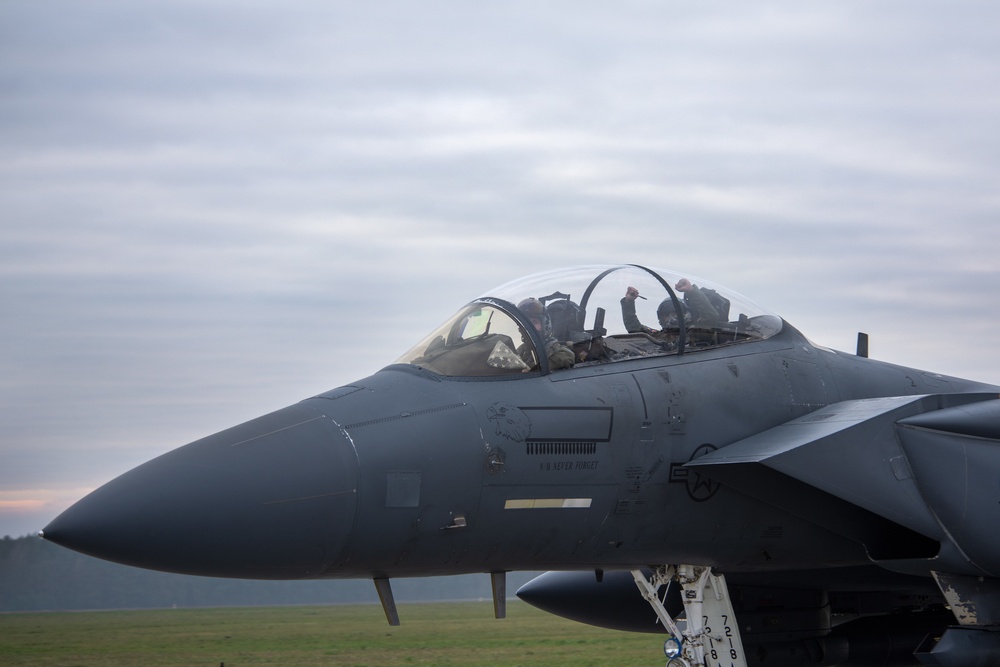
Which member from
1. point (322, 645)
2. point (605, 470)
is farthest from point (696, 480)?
point (322, 645)

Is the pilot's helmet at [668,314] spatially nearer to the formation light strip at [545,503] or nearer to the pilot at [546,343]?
the pilot at [546,343]

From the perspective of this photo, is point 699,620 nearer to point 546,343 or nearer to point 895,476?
point 895,476

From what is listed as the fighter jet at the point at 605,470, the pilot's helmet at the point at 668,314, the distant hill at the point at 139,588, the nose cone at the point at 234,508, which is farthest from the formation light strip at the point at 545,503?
the distant hill at the point at 139,588

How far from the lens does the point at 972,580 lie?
837 cm

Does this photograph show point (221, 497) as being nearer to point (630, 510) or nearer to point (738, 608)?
point (630, 510)

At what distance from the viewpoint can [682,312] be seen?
328 inches

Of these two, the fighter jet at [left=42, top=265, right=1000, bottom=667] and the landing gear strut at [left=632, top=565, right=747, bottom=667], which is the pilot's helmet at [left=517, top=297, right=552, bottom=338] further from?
the landing gear strut at [left=632, top=565, right=747, bottom=667]

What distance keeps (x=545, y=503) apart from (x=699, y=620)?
191 cm

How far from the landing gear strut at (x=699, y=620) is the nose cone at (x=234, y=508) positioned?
9.38 feet

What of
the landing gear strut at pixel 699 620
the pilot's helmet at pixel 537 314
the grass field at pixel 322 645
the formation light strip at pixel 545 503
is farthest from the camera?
the grass field at pixel 322 645

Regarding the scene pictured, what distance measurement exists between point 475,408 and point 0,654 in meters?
21.7

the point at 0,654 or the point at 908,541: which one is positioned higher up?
the point at 908,541

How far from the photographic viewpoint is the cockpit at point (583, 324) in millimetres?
7512

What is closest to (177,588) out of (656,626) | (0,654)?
(0,654)
